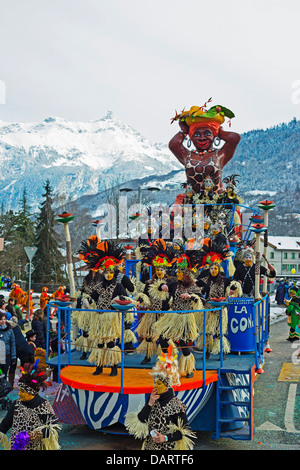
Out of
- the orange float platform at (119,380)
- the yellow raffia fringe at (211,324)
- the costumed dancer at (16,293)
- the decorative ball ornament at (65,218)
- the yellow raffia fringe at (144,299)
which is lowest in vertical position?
the costumed dancer at (16,293)

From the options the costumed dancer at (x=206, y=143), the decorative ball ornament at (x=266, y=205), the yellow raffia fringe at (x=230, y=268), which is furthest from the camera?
the costumed dancer at (x=206, y=143)

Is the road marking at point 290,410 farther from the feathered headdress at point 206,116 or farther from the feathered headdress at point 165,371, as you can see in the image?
the feathered headdress at point 206,116

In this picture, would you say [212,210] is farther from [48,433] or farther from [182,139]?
[48,433]

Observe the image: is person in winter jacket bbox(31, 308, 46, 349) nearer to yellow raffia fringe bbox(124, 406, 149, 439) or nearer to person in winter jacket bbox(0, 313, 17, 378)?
person in winter jacket bbox(0, 313, 17, 378)

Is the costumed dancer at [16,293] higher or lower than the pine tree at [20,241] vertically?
lower

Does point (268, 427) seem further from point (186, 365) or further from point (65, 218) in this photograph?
point (65, 218)

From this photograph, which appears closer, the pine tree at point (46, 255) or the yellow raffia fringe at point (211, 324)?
the yellow raffia fringe at point (211, 324)

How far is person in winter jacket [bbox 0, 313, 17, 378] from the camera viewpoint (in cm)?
941

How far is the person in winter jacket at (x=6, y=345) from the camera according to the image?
941 centimetres

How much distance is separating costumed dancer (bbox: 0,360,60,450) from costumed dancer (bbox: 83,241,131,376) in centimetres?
197

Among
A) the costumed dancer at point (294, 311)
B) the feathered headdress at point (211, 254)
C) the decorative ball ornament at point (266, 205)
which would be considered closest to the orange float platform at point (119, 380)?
the feathered headdress at point (211, 254)

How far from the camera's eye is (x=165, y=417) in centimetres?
531

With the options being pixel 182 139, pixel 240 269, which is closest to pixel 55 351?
pixel 240 269

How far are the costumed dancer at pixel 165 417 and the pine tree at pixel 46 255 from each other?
36.7 meters
